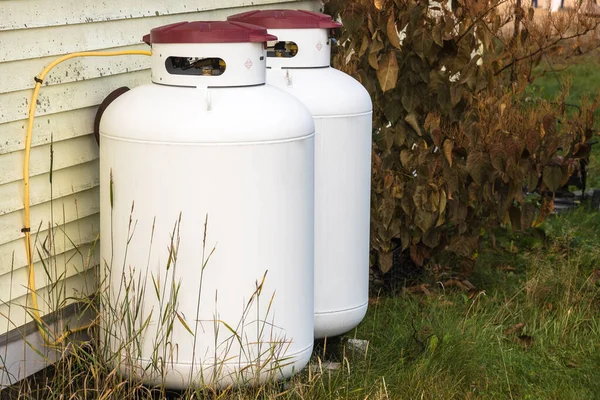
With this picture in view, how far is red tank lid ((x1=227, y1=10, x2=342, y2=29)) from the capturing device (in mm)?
3656

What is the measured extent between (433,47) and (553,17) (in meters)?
0.70

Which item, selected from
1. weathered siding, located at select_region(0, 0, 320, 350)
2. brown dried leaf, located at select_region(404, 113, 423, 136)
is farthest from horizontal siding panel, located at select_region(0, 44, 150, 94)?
brown dried leaf, located at select_region(404, 113, 423, 136)

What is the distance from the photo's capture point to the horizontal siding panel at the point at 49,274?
3.13m

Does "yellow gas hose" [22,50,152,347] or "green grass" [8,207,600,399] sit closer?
"yellow gas hose" [22,50,152,347]

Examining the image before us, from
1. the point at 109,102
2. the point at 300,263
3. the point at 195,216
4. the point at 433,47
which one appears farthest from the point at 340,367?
the point at 433,47

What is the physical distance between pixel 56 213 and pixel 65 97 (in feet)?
1.31

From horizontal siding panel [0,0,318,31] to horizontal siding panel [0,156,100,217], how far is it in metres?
0.51

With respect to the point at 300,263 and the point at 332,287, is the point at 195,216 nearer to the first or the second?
the point at 300,263

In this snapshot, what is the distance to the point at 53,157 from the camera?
3.25 meters

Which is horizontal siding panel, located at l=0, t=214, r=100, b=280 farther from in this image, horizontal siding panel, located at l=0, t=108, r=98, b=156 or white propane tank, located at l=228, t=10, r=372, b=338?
white propane tank, located at l=228, t=10, r=372, b=338

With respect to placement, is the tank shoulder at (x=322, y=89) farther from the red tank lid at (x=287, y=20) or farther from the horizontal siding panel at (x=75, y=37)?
the horizontal siding panel at (x=75, y=37)

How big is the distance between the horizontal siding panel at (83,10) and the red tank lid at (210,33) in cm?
38

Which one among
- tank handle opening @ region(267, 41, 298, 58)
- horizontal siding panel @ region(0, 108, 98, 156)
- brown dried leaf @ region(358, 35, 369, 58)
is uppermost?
tank handle opening @ region(267, 41, 298, 58)

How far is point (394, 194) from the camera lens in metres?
4.64
